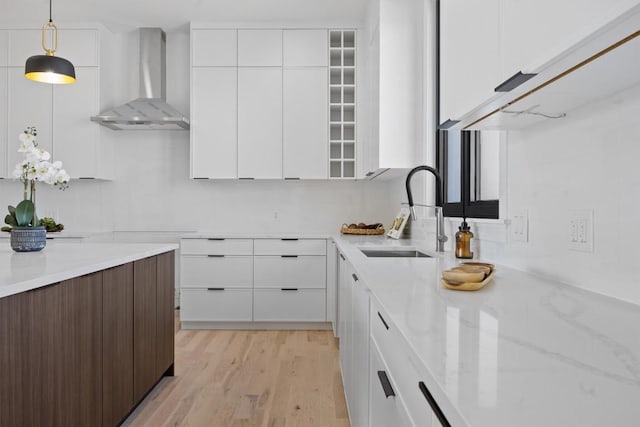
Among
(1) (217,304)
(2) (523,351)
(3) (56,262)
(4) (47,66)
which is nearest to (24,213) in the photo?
(3) (56,262)

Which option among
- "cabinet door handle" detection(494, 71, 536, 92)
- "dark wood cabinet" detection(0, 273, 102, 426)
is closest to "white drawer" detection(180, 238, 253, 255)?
"dark wood cabinet" detection(0, 273, 102, 426)

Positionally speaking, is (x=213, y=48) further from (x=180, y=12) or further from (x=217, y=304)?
(x=217, y=304)

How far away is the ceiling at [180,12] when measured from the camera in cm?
386

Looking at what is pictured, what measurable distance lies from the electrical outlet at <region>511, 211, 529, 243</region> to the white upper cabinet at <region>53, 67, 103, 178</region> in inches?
156

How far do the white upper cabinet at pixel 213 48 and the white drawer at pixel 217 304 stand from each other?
2.18 metres

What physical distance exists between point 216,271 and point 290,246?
2.35ft

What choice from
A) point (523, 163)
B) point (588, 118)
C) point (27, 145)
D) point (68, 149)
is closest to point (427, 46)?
point (523, 163)

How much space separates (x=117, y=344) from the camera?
6.73 feet

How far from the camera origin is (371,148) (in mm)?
3627

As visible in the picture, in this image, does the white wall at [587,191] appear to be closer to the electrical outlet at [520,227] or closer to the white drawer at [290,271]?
the electrical outlet at [520,227]

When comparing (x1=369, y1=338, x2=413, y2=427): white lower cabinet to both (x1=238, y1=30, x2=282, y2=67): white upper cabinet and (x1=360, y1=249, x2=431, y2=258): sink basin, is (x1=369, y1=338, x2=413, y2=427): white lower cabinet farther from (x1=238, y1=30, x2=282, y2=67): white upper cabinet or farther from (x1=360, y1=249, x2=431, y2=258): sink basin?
(x1=238, y1=30, x2=282, y2=67): white upper cabinet

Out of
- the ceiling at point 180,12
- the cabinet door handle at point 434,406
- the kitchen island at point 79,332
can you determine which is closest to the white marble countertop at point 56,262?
the kitchen island at point 79,332

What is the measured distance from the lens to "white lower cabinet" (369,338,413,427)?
959 millimetres

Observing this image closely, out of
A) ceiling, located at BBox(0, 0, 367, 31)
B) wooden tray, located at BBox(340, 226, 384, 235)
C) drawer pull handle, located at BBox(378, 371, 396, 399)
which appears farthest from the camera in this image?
wooden tray, located at BBox(340, 226, 384, 235)
